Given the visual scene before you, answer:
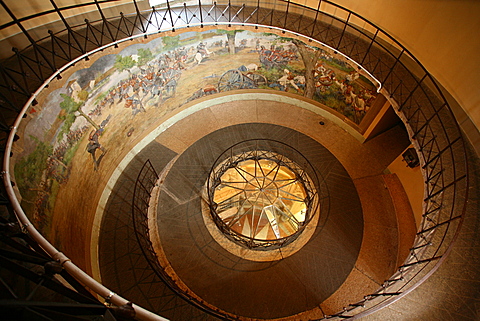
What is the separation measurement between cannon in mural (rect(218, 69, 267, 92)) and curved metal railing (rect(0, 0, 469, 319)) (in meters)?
2.44

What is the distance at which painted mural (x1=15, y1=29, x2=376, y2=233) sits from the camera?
20.9 ft

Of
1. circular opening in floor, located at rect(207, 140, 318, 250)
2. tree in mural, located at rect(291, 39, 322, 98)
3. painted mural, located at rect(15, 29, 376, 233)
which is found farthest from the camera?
tree in mural, located at rect(291, 39, 322, 98)

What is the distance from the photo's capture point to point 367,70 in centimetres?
749

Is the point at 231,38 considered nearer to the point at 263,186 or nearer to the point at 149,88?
the point at 149,88

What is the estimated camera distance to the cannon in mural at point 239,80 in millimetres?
10656

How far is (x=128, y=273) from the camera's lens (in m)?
7.38

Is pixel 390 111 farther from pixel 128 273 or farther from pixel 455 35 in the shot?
pixel 128 273

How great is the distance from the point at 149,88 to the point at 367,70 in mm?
6896

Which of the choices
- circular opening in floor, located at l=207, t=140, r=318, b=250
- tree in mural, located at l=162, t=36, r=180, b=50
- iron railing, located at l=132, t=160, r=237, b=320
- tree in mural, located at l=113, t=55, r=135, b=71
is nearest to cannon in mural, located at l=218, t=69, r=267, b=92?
tree in mural, located at l=162, t=36, r=180, b=50

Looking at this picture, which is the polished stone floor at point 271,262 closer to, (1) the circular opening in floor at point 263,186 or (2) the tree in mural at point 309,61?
(1) the circular opening in floor at point 263,186

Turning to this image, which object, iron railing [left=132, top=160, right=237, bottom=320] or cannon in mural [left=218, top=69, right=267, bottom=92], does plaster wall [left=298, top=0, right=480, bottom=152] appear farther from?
iron railing [left=132, top=160, right=237, bottom=320]

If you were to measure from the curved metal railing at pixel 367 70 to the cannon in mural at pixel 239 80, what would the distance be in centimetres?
244

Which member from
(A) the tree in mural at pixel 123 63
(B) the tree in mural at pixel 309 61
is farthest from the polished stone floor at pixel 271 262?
(A) the tree in mural at pixel 123 63

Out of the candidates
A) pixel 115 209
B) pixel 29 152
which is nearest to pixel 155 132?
pixel 115 209
